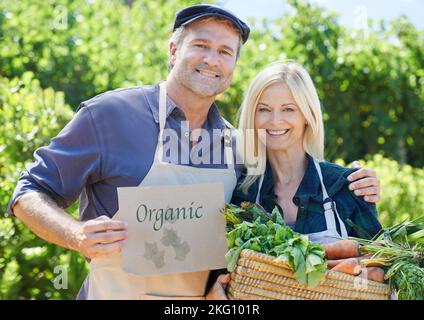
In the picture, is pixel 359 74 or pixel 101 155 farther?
pixel 359 74

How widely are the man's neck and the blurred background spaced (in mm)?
1648

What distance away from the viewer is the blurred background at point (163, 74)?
15.6ft

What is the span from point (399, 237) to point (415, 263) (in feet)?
0.54

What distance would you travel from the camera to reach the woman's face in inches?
128

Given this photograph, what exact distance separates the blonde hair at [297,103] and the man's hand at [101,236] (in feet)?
2.35

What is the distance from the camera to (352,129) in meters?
7.28

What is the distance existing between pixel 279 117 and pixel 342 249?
68 centimetres

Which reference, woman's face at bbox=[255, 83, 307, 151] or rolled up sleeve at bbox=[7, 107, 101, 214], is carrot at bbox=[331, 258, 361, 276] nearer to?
woman's face at bbox=[255, 83, 307, 151]

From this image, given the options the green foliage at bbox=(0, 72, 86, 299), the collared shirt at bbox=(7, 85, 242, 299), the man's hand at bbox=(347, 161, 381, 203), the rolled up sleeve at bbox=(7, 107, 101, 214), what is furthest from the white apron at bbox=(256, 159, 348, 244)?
the green foliage at bbox=(0, 72, 86, 299)

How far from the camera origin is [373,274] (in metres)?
2.72

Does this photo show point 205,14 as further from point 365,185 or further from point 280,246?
point 280,246

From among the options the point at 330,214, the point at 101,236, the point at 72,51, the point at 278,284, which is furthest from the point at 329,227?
the point at 72,51

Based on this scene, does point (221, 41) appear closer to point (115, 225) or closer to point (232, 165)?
point (232, 165)

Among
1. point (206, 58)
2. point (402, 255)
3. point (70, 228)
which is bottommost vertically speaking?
point (402, 255)
